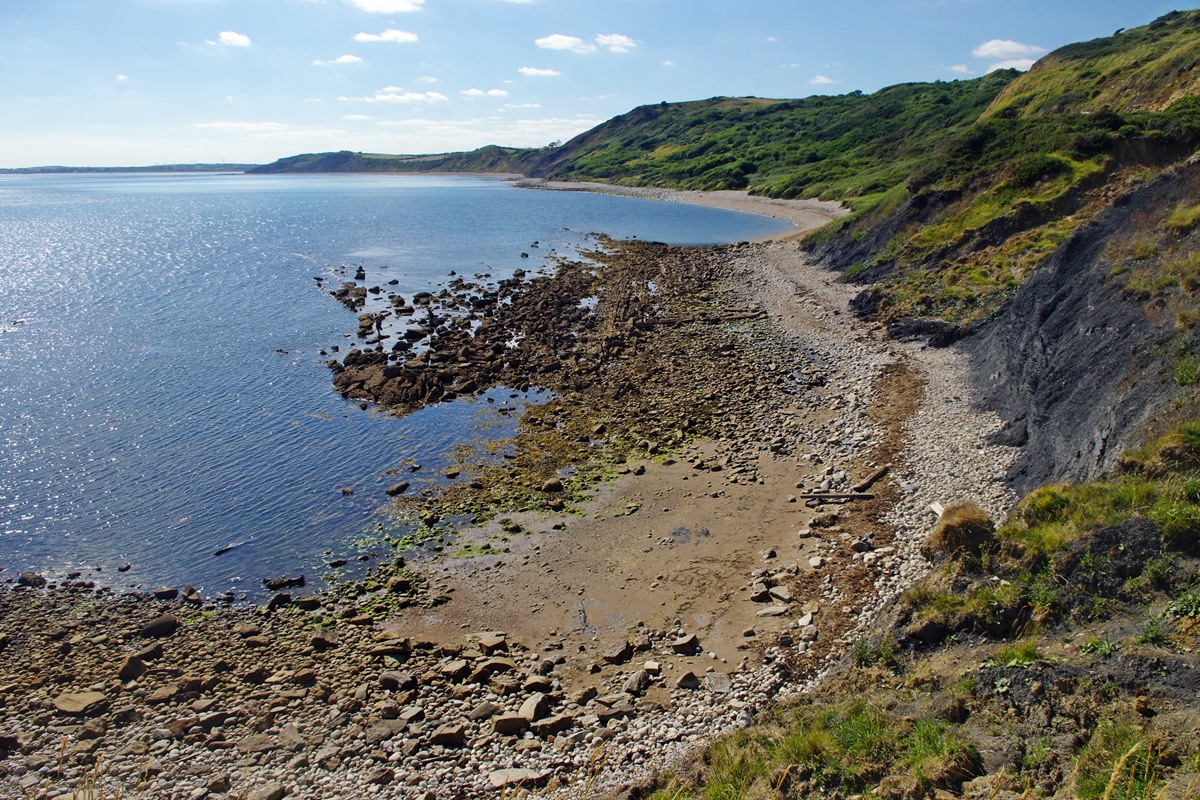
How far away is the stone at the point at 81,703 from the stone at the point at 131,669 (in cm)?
57

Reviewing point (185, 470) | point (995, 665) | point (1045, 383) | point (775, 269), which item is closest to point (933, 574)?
point (995, 665)

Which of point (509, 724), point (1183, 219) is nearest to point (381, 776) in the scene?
point (509, 724)

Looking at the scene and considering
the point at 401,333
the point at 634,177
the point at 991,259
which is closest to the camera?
the point at 991,259

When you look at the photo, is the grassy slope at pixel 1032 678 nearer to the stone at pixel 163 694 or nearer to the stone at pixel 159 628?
the stone at pixel 163 694

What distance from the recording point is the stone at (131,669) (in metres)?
15.7

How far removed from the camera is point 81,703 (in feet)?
48.8

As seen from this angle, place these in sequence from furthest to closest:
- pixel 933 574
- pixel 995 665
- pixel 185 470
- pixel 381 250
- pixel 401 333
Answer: pixel 381 250 → pixel 401 333 → pixel 185 470 → pixel 933 574 → pixel 995 665

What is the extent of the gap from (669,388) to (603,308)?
702 inches

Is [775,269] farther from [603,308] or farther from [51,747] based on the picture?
[51,747]

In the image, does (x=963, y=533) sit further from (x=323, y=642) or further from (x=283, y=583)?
(x=283, y=583)

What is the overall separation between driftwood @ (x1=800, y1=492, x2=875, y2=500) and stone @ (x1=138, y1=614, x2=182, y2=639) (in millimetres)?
17483

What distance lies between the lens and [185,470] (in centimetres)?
2638

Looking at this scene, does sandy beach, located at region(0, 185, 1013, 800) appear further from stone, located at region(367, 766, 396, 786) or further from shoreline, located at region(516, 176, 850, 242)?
shoreline, located at region(516, 176, 850, 242)

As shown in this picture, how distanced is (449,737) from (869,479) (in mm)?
14436
